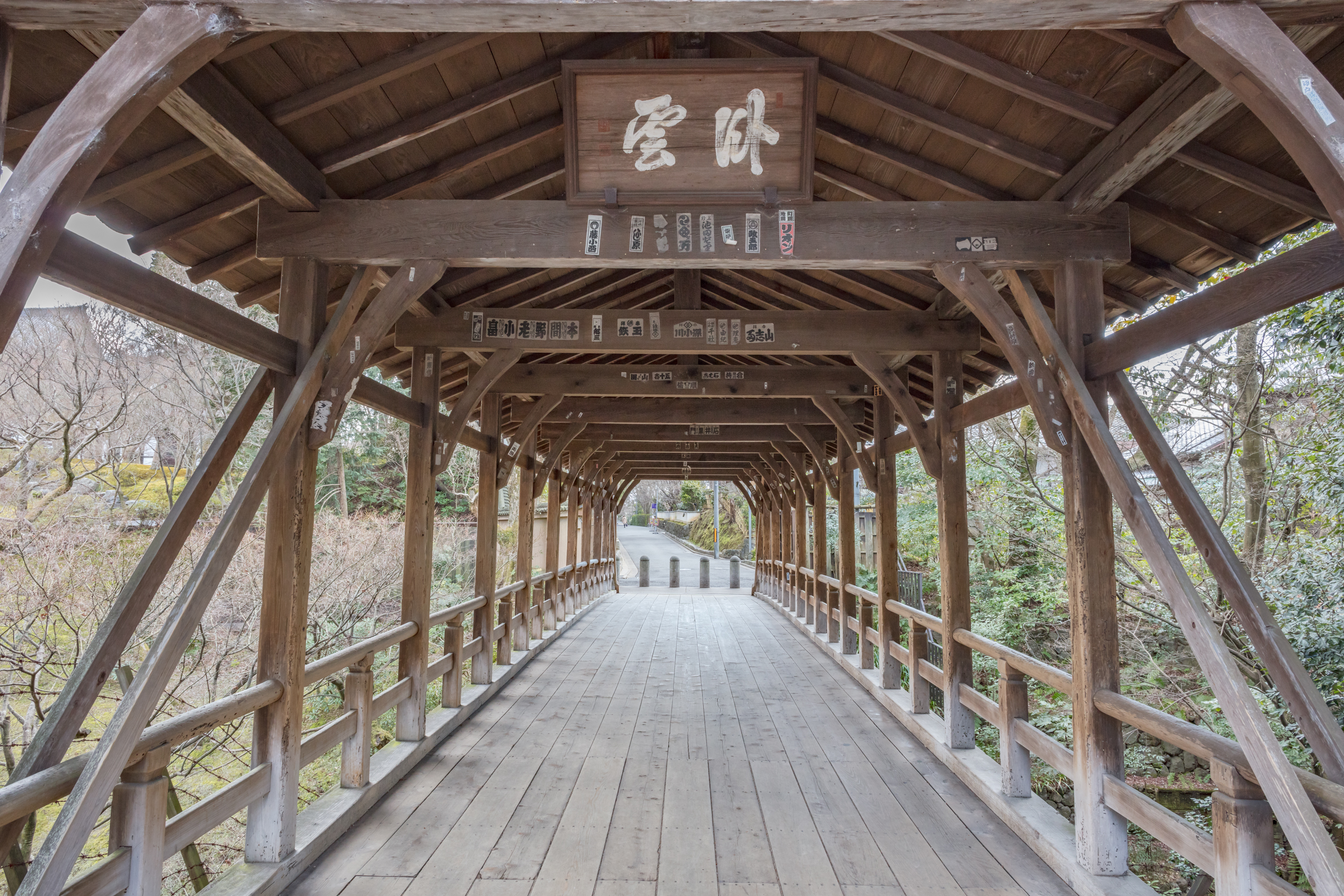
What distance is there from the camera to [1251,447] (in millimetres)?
6344

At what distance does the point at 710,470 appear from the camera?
1546 cm

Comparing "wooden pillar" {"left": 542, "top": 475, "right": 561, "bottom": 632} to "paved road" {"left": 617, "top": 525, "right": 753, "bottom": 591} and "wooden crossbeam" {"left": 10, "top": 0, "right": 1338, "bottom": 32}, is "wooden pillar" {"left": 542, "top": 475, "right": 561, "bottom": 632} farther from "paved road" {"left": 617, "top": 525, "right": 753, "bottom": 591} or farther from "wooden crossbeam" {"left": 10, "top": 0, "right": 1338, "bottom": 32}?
"paved road" {"left": 617, "top": 525, "right": 753, "bottom": 591}

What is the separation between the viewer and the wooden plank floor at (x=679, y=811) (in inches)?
108

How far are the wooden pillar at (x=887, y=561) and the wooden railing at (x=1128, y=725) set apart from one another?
6 cm

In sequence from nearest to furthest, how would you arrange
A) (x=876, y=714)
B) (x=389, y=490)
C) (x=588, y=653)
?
Result: (x=876, y=714), (x=588, y=653), (x=389, y=490)

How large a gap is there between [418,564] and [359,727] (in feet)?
3.67

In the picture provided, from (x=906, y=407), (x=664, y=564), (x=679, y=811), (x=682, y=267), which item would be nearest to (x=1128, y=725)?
(x=906, y=407)

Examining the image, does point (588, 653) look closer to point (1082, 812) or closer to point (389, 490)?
point (1082, 812)

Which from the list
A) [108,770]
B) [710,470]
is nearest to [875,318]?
[108,770]

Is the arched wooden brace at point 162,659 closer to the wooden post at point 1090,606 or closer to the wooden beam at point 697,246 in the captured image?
the wooden beam at point 697,246

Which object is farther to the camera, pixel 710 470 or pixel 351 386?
pixel 710 470

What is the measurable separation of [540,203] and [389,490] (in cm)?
1481

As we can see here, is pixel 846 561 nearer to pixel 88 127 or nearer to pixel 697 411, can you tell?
pixel 697 411

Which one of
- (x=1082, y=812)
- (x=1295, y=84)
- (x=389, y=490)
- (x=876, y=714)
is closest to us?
(x=1295, y=84)
